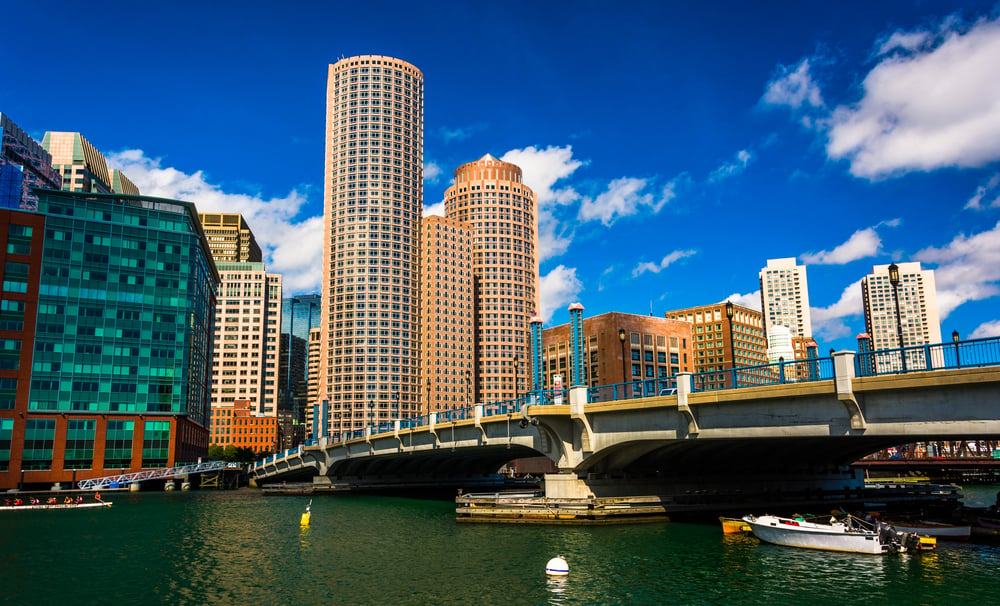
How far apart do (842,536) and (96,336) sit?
11737 cm

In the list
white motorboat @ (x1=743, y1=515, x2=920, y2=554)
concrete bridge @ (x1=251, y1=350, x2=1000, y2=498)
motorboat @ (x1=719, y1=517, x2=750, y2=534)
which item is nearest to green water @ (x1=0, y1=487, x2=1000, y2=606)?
motorboat @ (x1=719, y1=517, x2=750, y2=534)

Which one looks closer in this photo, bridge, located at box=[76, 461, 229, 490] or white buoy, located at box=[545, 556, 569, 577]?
white buoy, located at box=[545, 556, 569, 577]

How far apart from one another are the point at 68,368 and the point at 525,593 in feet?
366

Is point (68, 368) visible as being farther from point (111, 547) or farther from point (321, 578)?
point (321, 578)

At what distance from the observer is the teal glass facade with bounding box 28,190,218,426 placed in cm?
11725

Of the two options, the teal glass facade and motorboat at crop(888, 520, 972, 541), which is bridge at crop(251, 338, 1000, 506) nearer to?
motorboat at crop(888, 520, 972, 541)

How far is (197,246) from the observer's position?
140250 millimetres

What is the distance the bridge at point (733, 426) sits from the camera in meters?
34.3

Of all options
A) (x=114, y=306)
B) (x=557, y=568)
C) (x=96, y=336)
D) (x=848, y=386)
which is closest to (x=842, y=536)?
(x=848, y=386)

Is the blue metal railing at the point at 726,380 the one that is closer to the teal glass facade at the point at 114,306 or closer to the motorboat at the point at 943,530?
the motorboat at the point at 943,530

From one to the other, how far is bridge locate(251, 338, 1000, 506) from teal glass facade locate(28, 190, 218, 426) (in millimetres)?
56533

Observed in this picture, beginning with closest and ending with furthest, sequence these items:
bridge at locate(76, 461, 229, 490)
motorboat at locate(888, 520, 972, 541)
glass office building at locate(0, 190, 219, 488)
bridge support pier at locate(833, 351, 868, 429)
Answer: bridge support pier at locate(833, 351, 868, 429) < motorboat at locate(888, 520, 972, 541) < bridge at locate(76, 461, 229, 490) < glass office building at locate(0, 190, 219, 488)

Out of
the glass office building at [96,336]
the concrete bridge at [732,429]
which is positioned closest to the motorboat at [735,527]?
the concrete bridge at [732,429]

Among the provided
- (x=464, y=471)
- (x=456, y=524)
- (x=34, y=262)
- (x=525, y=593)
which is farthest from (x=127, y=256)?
(x=525, y=593)
